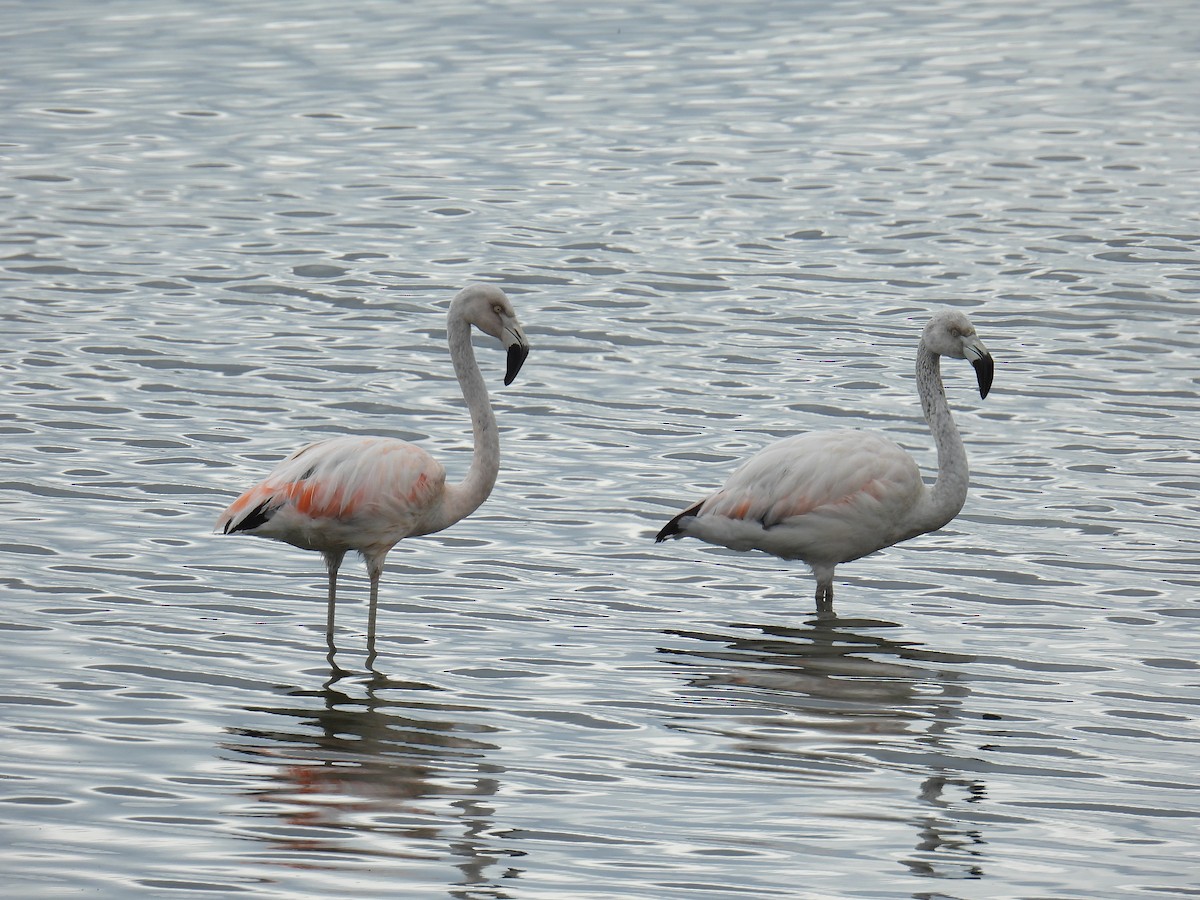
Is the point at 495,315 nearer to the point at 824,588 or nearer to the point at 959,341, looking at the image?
the point at 824,588

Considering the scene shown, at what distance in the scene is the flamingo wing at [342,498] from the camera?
802 centimetres

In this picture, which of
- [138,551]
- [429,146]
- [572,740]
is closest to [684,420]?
[138,551]

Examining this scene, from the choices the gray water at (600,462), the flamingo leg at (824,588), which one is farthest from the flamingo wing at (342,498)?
the flamingo leg at (824,588)

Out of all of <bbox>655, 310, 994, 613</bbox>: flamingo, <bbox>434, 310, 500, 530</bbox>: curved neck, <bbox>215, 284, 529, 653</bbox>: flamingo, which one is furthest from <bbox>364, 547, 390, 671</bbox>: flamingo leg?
<bbox>655, 310, 994, 613</bbox>: flamingo

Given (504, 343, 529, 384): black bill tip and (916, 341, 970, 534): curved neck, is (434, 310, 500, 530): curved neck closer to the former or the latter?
A: (504, 343, 529, 384): black bill tip

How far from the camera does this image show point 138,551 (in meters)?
9.21

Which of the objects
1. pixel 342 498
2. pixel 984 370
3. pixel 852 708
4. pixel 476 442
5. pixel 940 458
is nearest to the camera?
pixel 852 708

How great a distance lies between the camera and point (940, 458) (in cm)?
914

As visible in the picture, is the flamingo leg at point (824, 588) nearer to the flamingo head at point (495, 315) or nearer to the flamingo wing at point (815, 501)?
the flamingo wing at point (815, 501)

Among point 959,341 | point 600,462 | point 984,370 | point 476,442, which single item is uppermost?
point 959,341

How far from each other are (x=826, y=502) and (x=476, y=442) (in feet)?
5.15

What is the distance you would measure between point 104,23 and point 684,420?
15856mm

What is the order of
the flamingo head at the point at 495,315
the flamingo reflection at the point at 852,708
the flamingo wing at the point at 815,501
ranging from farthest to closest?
the flamingo wing at the point at 815,501 → the flamingo head at the point at 495,315 → the flamingo reflection at the point at 852,708

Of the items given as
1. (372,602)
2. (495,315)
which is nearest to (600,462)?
(495,315)
